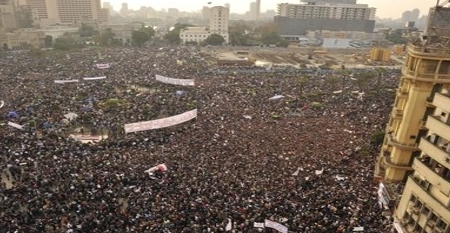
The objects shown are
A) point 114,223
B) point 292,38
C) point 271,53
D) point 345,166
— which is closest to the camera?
point 114,223

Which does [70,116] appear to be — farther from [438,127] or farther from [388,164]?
[438,127]

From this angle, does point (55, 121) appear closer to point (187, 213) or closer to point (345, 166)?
point (187, 213)

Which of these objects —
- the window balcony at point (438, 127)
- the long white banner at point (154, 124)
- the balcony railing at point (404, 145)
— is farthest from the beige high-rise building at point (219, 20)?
the window balcony at point (438, 127)

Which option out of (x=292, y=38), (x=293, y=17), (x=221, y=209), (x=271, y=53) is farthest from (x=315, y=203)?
(x=293, y=17)

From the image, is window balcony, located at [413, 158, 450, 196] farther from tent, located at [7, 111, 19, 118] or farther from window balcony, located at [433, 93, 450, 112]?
tent, located at [7, 111, 19, 118]

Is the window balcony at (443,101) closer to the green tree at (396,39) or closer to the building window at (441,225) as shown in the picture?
the building window at (441,225)

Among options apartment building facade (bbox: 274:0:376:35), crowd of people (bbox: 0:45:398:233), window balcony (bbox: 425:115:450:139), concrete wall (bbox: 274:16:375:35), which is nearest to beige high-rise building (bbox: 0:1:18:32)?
crowd of people (bbox: 0:45:398:233)
